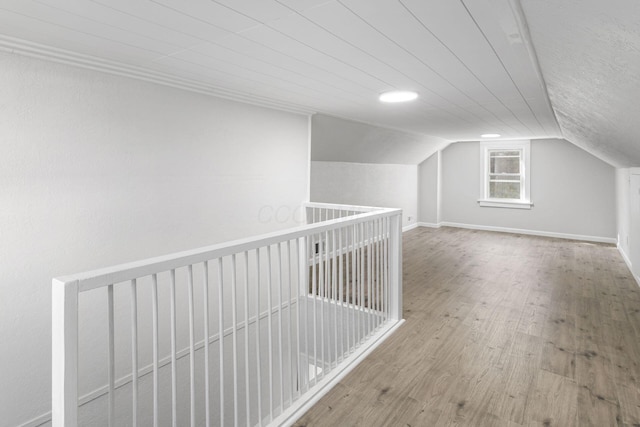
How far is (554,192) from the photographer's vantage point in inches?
256

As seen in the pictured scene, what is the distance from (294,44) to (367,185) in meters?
4.18

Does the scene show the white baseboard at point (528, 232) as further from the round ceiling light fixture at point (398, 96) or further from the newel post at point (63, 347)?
the newel post at point (63, 347)

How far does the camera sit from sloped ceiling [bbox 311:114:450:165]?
4.04 m

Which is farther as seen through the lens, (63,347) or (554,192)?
(554,192)

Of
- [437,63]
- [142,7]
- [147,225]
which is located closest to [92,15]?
[142,7]

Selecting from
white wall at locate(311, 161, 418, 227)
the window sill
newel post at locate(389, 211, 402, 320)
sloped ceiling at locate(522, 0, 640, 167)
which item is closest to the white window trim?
the window sill

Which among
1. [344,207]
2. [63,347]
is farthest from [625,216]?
[63,347]

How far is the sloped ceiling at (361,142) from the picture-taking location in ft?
13.3

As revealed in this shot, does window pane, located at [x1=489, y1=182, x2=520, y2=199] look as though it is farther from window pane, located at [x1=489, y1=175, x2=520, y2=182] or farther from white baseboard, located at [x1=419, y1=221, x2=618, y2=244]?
white baseboard, located at [x1=419, y1=221, x2=618, y2=244]

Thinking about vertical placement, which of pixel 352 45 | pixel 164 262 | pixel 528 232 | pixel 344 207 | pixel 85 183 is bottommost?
pixel 528 232

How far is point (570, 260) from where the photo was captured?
4977 millimetres

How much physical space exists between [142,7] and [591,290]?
15.1ft

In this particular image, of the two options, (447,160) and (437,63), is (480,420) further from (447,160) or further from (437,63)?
(447,160)

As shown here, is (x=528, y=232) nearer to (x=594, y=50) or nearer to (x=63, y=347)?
(x=594, y=50)
